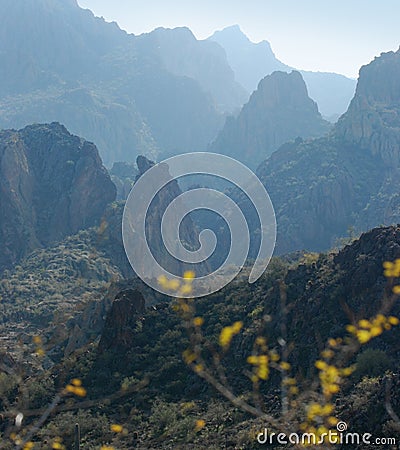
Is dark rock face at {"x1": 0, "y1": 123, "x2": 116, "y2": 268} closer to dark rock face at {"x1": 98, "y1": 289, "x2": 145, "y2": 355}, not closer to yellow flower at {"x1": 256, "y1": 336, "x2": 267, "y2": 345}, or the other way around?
dark rock face at {"x1": 98, "y1": 289, "x2": 145, "y2": 355}

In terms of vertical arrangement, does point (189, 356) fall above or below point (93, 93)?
below

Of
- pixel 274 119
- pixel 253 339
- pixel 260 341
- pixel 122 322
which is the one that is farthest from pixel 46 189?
pixel 274 119

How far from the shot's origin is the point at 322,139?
105 meters

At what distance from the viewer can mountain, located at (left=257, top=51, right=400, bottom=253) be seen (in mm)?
89312

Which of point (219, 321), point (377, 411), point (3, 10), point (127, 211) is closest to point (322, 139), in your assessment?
point (127, 211)

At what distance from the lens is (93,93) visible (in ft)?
550

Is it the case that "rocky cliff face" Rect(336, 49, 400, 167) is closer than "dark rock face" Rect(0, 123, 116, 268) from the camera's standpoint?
No

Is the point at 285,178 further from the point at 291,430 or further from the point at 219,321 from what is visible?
the point at 291,430

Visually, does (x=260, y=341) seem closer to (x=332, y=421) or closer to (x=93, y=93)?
(x=332, y=421)

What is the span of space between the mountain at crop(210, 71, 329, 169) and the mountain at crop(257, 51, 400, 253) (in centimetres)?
3005

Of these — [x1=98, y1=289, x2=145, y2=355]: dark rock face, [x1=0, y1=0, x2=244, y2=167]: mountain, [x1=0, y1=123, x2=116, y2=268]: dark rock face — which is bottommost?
[x1=98, y1=289, x2=145, y2=355]: dark rock face

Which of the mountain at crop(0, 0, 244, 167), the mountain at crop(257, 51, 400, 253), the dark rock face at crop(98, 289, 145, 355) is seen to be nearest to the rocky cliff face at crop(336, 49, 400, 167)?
the mountain at crop(257, 51, 400, 253)

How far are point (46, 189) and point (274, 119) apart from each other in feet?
247

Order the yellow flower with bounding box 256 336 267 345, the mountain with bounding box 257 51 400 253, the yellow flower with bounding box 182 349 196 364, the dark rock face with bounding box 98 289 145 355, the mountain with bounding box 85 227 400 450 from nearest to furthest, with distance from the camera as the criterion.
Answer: the yellow flower with bounding box 256 336 267 345, the mountain with bounding box 85 227 400 450, the yellow flower with bounding box 182 349 196 364, the dark rock face with bounding box 98 289 145 355, the mountain with bounding box 257 51 400 253
